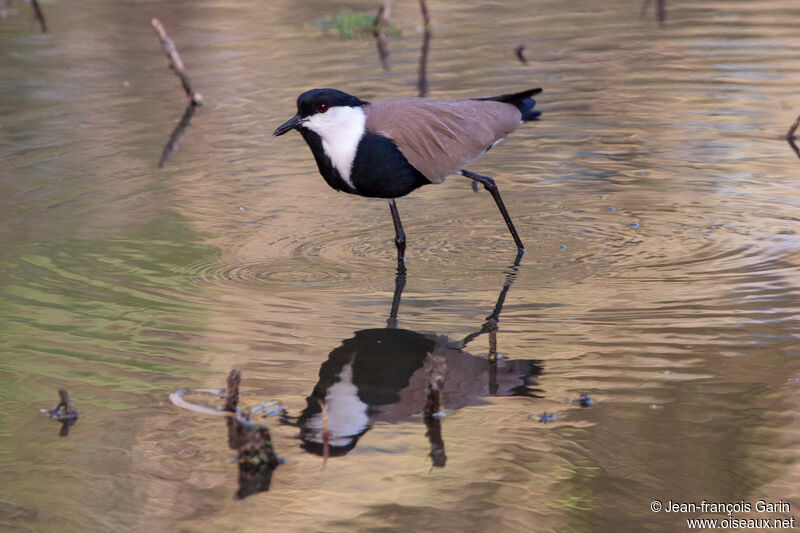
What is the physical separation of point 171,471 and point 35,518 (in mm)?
526

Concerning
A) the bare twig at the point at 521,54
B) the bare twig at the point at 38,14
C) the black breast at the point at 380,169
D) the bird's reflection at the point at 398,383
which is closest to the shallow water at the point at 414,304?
the bird's reflection at the point at 398,383

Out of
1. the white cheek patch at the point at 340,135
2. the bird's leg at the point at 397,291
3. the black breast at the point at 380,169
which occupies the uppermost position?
the white cheek patch at the point at 340,135

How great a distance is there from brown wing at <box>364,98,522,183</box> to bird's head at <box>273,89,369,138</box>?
0.15 metres

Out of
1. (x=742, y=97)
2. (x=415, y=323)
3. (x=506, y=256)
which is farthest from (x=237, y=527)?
(x=742, y=97)

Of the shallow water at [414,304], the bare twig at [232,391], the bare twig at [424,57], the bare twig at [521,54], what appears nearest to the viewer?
the shallow water at [414,304]

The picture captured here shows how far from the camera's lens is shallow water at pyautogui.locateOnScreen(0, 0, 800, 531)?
4.08 m

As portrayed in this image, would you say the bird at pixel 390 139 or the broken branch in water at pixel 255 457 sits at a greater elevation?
the bird at pixel 390 139

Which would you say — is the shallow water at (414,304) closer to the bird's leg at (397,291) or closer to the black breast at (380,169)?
the bird's leg at (397,291)

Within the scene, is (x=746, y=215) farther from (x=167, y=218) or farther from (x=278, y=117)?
(x=278, y=117)

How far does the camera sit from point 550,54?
39.5 ft

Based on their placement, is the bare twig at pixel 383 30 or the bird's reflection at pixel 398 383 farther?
the bare twig at pixel 383 30

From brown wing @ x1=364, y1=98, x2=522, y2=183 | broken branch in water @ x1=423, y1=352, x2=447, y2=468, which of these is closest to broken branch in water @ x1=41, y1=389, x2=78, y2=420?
broken branch in water @ x1=423, y1=352, x2=447, y2=468

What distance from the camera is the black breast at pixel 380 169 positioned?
5.92 m

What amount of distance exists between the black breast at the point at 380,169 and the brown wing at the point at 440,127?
52mm
